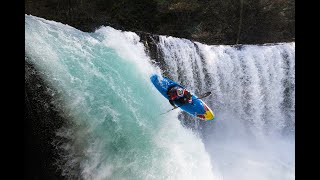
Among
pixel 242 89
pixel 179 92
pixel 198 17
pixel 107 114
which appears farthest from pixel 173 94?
pixel 198 17

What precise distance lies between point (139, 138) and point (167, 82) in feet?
4.81

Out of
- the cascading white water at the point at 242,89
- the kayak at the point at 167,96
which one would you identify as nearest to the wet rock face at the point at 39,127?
the kayak at the point at 167,96

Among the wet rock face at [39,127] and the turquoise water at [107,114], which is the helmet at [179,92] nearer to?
the turquoise water at [107,114]

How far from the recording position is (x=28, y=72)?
17.7ft

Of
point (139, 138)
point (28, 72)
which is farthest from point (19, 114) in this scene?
point (139, 138)

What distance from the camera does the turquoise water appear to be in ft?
18.3

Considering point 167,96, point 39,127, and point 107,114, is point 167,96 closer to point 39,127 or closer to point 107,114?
point 107,114

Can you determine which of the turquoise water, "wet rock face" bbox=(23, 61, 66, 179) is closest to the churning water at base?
the turquoise water

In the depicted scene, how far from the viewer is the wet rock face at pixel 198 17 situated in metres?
12.1

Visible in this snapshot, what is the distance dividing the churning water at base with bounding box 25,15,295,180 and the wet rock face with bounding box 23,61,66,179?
12 cm

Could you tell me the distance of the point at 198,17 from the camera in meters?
13.3

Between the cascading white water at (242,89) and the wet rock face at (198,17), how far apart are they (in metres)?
3.41

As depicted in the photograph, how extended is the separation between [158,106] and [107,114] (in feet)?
4.96

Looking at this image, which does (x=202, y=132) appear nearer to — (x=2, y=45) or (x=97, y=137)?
(x=97, y=137)
